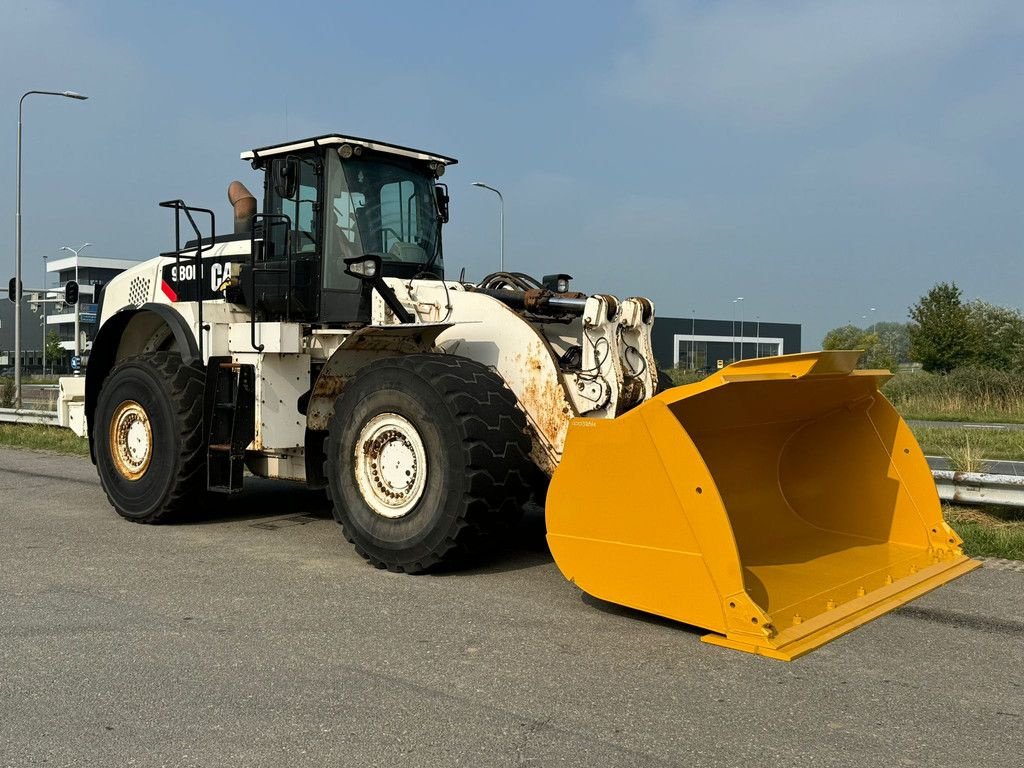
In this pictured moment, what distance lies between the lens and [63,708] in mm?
3920

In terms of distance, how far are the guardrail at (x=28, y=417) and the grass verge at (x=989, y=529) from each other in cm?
1449

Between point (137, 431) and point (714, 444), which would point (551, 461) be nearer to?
point (714, 444)

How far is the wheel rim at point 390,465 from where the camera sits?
20.1 feet

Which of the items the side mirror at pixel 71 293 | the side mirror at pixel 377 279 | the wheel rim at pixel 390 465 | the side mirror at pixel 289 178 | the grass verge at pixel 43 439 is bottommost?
the grass verge at pixel 43 439

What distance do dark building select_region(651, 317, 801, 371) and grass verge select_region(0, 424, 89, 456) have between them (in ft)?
195

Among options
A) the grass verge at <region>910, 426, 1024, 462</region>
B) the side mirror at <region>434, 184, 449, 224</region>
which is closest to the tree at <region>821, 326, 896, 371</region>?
the grass verge at <region>910, 426, 1024, 462</region>

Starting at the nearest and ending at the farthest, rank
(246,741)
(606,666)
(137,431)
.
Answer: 1. (246,741)
2. (606,666)
3. (137,431)

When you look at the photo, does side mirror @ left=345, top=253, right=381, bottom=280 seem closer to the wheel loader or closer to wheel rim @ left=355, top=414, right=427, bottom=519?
the wheel loader

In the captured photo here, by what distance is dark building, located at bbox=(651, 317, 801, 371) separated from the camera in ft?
261

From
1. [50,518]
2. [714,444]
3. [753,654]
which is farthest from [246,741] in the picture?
[50,518]

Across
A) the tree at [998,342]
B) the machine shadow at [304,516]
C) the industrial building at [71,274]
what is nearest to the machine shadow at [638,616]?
the machine shadow at [304,516]

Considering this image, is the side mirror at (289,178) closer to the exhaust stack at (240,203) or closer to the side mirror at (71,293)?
the exhaust stack at (240,203)

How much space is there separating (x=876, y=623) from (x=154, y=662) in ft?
11.5

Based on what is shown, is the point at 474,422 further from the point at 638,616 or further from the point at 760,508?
the point at 760,508
